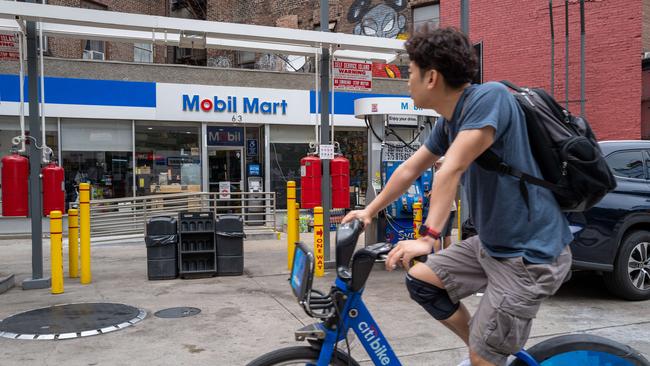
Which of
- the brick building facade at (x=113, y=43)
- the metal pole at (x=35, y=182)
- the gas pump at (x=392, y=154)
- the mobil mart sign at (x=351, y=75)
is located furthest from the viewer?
the brick building facade at (x=113, y=43)

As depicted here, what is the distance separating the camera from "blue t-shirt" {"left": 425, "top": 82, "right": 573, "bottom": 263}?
2146 mm

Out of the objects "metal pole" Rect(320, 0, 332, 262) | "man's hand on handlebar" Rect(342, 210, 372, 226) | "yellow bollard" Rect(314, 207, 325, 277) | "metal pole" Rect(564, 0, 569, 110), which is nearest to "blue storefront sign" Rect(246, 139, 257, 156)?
"metal pole" Rect(320, 0, 332, 262)

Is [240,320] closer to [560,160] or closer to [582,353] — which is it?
[582,353]

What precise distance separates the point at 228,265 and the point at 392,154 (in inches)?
125

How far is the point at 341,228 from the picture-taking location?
2.33 metres

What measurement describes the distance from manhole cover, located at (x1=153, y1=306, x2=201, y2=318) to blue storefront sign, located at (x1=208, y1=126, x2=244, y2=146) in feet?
33.4

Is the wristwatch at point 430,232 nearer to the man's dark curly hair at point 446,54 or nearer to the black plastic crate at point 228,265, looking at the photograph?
the man's dark curly hair at point 446,54

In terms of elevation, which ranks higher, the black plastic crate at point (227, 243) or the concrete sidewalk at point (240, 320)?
the black plastic crate at point (227, 243)

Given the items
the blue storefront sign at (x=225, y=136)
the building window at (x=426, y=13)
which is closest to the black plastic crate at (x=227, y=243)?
the blue storefront sign at (x=225, y=136)

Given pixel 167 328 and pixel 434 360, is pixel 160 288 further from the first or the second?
pixel 434 360

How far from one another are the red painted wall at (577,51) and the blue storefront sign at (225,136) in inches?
301

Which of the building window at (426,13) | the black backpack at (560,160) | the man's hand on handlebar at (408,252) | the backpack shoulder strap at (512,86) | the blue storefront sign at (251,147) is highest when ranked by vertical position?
the building window at (426,13)

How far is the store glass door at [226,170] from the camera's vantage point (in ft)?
52.5

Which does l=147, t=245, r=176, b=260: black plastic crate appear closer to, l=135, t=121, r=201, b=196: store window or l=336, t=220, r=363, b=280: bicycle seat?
l=336, t=220, r=363, b=280: bicycle seat
